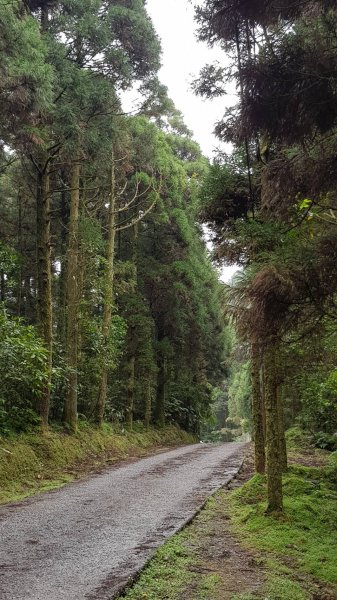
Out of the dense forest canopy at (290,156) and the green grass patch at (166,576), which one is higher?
the dense forest canopy at (290,156)

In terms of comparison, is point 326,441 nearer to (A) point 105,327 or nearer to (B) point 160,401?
(A) point 105,327

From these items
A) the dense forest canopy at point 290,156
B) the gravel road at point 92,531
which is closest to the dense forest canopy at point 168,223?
the dense forest canopy at point 290,156

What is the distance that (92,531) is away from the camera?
6.20 m

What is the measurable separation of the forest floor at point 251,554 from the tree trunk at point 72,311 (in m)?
6.74

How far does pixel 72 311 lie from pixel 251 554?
34.2 feet

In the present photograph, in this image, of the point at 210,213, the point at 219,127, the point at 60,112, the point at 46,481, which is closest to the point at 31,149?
the point at 60,112

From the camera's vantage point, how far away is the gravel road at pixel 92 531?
4.38 m

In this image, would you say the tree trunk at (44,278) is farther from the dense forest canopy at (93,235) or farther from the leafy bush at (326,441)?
the leafy bush at (326,441)

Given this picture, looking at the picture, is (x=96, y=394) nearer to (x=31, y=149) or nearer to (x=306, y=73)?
(x=31, y=149)

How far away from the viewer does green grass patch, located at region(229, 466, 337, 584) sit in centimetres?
564

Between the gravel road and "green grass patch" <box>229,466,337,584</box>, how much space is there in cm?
83

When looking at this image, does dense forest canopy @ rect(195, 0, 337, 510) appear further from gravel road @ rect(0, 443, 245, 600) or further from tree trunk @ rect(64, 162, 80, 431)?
tree trunk @ rect(64, 162, 80, 431)

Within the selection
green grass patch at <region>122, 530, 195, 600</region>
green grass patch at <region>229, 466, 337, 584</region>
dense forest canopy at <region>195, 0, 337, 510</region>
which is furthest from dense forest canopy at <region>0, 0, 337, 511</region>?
green grass patch at <region>122, 530, 195, 600</region>

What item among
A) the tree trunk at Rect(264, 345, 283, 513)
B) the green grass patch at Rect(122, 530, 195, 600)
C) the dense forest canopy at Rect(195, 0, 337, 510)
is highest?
the dense forest canopy at Rect(195, 0, 337, 510)
